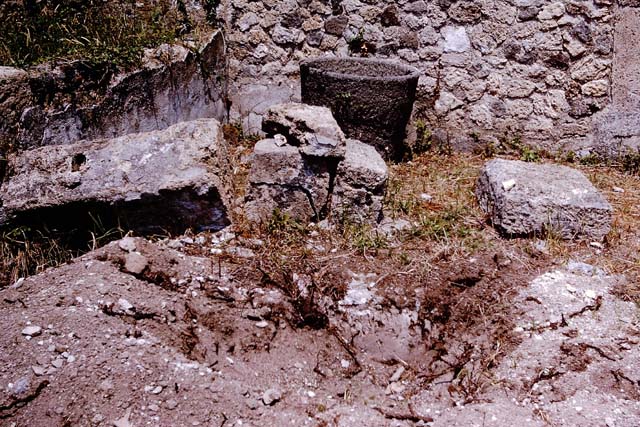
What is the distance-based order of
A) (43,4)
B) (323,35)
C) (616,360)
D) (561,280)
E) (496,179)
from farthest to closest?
(323,35), (43,4), (496,179), (561,280), (616,360)

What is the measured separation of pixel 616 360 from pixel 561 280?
1.86ft

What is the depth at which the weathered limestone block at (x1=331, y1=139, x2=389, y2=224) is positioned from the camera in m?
3.50

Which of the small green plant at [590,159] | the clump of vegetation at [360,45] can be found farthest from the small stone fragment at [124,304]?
the small green plant at [590,159]

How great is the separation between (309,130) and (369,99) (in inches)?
39.7

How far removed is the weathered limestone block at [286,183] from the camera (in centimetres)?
347

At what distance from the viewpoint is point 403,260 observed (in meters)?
3.28

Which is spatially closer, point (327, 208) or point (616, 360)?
point (616, 360)

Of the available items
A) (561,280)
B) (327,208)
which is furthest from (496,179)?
(327,208)

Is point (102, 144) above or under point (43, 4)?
under

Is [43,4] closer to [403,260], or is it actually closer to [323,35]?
[323,35]

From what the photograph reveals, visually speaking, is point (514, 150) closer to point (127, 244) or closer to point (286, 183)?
point (286, 183)

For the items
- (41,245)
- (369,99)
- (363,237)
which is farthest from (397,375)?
(369,99)

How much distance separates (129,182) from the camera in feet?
10.6

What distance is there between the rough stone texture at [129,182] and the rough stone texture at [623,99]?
2.95m
